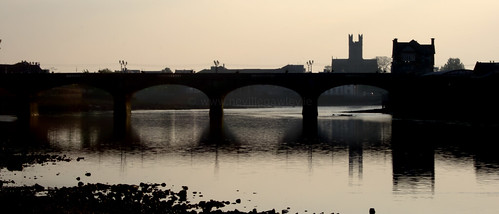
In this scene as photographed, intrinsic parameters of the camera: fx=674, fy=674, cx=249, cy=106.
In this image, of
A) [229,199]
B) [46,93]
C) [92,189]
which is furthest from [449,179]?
[46,93]

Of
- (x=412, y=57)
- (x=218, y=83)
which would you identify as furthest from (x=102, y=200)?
(x=412, y=57)

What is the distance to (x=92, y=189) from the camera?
3394 centimetres

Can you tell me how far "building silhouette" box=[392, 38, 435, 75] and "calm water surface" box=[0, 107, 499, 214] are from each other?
8155cm

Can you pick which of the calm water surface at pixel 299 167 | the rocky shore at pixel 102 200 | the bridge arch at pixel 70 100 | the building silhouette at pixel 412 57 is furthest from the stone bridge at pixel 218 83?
the rocky shore at pixel 102 200

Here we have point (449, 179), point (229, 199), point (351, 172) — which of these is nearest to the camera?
point (229, 199)

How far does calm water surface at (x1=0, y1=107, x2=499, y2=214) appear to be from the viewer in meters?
32.5

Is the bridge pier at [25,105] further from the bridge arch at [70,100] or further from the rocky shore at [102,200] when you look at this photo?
the rocky shore at [102,200]

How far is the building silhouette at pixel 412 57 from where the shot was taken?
6122 inches

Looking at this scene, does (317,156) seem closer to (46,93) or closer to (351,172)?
(351,172)

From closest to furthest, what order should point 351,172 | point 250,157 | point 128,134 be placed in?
point 351,172 < point 250,157 < point 128,134

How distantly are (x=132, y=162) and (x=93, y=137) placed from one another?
2390cm

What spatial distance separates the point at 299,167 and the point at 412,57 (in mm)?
117290

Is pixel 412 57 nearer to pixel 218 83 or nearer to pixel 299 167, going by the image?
pixel 218 83

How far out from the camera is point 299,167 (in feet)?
146
